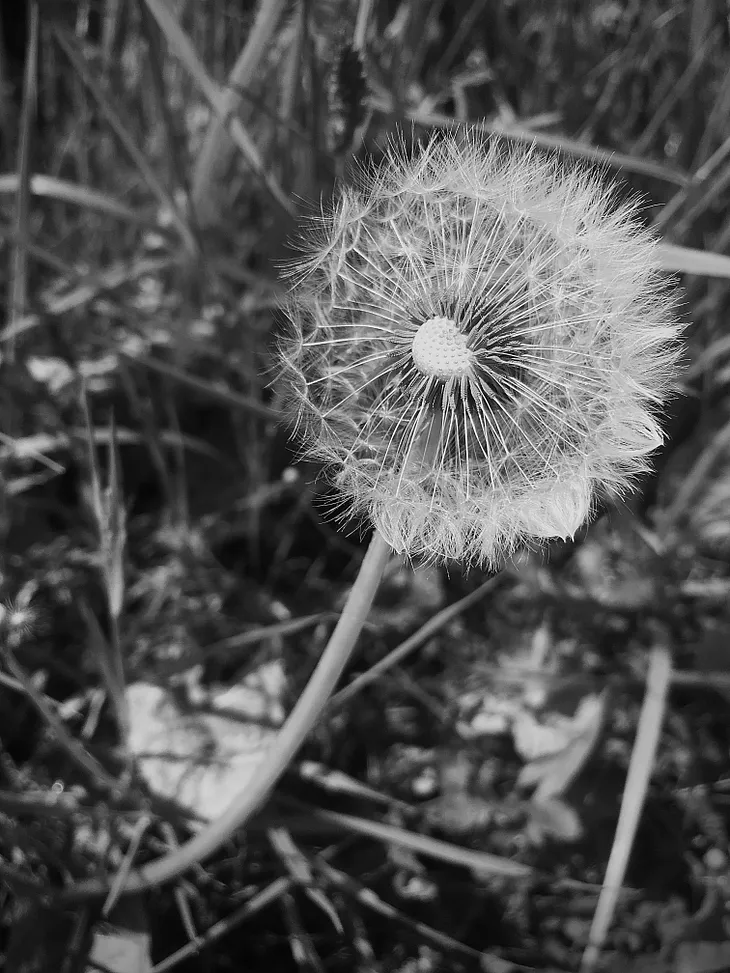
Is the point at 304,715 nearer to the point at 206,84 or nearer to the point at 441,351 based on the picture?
the point at 441,351

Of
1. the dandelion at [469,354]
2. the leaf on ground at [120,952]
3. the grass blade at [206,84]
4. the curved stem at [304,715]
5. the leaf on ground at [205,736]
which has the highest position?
the grass blade at [206,84]

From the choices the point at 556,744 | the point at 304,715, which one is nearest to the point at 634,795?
the point at 556,744

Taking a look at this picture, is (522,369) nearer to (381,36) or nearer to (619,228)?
(619,228)

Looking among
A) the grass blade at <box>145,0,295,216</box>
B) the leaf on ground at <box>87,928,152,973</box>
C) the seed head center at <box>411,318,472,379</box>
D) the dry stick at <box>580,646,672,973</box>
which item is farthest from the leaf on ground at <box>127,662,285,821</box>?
the grass blade at <box>145,0,295,216</box>

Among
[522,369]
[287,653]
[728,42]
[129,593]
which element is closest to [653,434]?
[522,369]

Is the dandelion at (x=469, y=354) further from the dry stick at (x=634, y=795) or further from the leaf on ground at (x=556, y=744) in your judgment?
the leaf on ground at (x=556, y=744)

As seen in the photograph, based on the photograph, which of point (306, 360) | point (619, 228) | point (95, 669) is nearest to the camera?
point (619, 228)

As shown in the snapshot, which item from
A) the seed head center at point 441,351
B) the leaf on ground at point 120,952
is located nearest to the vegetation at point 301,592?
the leaf on ground at point 120,952
